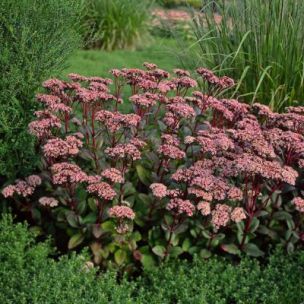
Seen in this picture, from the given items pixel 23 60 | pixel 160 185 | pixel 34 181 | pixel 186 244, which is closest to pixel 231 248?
pixel 186 244

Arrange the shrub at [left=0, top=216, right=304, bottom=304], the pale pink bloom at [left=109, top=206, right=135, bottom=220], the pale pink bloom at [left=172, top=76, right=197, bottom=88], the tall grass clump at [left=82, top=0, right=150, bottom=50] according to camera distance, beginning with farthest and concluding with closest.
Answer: the tall grass clump at [left=82, top=0, right=150, bottom=50] < the pale pink bloom at [left=172, top=76, right=197, bottom=88] < the pale pink bloom at [left=109, top=206, right=135, bottom=220] < the shrub at [left=0, top=216, right=304, bottom=304]

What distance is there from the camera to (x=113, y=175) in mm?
3432

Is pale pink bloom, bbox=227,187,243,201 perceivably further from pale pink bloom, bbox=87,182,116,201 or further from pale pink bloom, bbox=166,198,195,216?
pale pink bloom, bbox=87,182,116,201

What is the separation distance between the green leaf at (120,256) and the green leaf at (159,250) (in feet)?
0.57

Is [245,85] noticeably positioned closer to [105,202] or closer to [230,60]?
[230,60]

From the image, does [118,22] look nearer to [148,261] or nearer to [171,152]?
[171,152]

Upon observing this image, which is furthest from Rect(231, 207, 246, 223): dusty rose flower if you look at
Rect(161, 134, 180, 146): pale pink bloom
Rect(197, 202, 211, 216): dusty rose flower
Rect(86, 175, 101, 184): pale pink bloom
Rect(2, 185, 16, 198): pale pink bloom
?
Rect(2, 185, 16, 198): pale pink bloom

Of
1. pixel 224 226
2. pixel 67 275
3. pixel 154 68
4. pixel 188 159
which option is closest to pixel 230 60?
pixel 154 68

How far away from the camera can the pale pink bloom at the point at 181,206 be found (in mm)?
3369

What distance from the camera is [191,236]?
3.70 m

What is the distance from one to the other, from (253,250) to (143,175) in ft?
2.46

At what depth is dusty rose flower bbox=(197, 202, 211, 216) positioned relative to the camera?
3.37 meters

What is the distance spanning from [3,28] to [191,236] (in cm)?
167

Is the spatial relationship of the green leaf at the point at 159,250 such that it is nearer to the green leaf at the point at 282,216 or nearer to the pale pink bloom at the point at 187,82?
the green leaf at the point at 282,216
